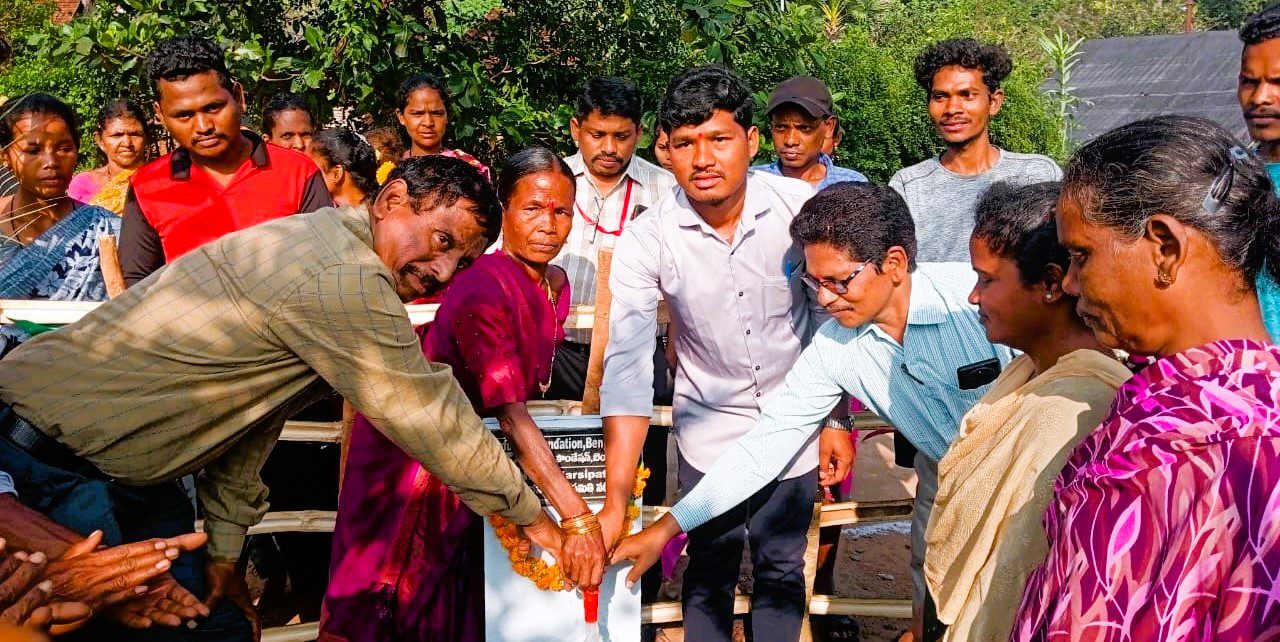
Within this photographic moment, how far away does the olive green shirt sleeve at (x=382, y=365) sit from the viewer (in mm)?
2445

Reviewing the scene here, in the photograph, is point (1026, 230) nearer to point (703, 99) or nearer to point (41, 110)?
point (703, 99)

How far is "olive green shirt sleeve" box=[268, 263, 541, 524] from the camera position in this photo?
2.45 metres

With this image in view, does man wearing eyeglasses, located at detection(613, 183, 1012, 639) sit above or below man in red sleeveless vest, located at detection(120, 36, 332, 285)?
below

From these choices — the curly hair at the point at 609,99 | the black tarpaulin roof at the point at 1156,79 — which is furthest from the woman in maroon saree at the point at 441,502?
the black tarpaulin roof at the point at 1156,79

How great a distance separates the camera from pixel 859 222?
3.04 m

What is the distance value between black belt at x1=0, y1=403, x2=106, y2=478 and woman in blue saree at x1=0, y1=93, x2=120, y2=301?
1807 millimetres

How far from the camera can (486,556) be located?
332cm

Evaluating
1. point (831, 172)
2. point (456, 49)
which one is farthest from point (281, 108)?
point (831, 172)

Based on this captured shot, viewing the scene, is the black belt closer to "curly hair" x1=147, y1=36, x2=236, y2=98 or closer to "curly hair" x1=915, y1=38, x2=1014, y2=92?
"curly hair" x1=147, y1=36, x2=236, y2=98

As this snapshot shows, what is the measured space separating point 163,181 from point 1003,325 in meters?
3.30

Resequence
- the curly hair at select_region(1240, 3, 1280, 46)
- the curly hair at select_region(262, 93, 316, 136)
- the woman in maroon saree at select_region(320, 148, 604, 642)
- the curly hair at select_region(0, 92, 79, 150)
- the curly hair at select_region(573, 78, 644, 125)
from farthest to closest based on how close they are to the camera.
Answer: the curly hair at select_region(262, 93, 316, 136) → the curly hair at select_region(573, 78, 644, 125) → the curly hair at select_region(0, 92, 79, 150) → the curly hair at select_region(1240, 3, 1280, 46) → the woman in maroon saree at select_region(320, 148, 604, 642)

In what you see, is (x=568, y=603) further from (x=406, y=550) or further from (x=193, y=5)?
(x=193, y=5)

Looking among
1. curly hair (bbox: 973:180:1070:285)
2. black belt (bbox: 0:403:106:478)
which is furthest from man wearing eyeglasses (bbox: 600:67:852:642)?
black belt (bbox: 0:403:106:478)

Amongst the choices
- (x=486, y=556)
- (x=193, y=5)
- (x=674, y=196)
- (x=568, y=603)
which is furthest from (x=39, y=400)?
(x=193, y=5)
